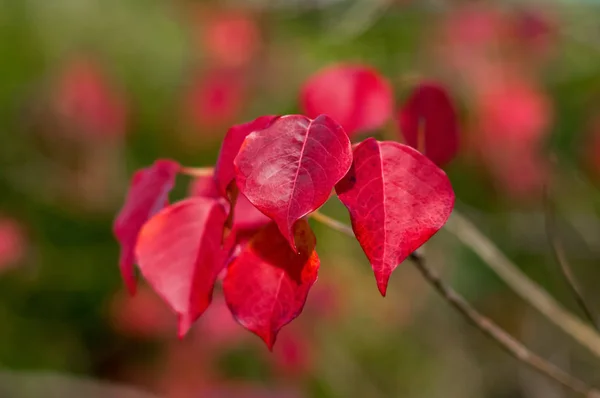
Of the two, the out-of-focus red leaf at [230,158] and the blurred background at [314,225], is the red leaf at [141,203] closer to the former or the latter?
the out-of-focus red leaf at [230,158]

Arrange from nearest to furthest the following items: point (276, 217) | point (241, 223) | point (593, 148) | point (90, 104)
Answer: point (276, 217) → point (241, 223) → point (593, 148) → point (90, 104)

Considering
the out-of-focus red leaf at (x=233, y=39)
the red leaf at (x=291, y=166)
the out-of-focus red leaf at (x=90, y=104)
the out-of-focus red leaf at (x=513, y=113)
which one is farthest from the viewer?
the out-of-focus red leaf at (x=233, y=39)

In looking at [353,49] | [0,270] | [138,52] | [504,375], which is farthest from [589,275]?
[138,52]

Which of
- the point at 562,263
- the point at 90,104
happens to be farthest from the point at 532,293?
the point at 90,104

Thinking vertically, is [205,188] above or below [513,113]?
above

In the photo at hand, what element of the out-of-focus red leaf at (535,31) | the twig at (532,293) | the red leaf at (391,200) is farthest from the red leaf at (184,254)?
the out-of-focus red leaf at (535,31)

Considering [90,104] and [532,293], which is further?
[90,104]

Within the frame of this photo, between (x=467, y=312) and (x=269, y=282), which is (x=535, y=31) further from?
(x=269, y=282)
